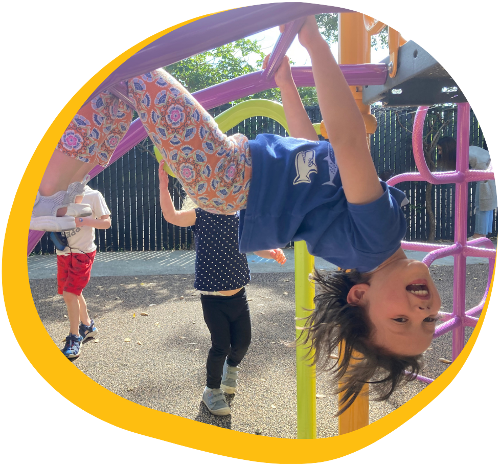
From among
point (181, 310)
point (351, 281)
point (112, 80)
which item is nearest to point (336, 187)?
point (351, 281)

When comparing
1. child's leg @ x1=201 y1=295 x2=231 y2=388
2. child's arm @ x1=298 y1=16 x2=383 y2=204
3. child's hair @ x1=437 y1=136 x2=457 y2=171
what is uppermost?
child's arm @ x1=298 y1=16 x2=383 y2=204

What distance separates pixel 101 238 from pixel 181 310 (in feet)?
10.1

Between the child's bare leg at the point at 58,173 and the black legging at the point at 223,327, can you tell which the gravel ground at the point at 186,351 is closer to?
the black legging at the point at 223,327

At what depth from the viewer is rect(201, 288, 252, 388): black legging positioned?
207cm

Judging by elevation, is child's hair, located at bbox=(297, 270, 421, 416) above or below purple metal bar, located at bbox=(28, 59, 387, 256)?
below

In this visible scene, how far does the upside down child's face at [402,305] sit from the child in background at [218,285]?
29.3 inches

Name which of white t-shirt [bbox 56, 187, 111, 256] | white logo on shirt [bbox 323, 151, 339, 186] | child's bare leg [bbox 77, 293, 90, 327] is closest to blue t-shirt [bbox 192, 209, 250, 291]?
white logo on shirt [bbox 323, 151, 339, 186]

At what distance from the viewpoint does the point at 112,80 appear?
0.93m

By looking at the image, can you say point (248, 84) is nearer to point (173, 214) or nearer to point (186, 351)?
point (173, 214)

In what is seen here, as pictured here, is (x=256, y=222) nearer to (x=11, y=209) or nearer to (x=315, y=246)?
(x=315, y=246)

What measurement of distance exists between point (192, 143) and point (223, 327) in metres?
1.12

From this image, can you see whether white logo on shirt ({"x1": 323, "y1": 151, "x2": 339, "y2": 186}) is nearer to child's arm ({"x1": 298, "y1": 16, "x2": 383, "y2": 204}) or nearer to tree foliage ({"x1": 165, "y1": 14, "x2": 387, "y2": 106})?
child's arm ({"x1": 298, "y1": 16, "x2": 383, "y2": 204})

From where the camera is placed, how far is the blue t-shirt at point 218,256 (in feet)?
6.73

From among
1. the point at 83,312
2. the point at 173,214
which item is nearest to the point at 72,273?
the point at 83,312
